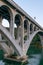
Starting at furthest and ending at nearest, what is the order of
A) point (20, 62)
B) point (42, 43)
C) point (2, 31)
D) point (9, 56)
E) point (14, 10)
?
point (42, 43) < point (9, 56) < point (20, 62) < point (14, 10) < point (2, 31)

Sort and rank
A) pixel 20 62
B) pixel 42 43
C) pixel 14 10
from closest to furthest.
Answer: pixel 14 10 → pixel 20 62 → pixel 42 43

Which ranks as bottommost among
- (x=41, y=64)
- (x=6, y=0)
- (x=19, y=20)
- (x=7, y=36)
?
(x=41, y=64)

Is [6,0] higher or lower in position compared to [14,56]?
higher

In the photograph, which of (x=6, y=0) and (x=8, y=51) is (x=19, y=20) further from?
(x=6, y=0)

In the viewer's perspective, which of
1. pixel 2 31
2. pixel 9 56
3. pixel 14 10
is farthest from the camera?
pixel 9 56

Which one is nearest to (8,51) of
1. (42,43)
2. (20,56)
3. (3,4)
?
(20,56)

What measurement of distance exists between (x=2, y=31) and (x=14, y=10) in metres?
5.12

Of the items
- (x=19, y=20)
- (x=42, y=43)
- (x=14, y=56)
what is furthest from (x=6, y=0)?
(x=42, y=43)

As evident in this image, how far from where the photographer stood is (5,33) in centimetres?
2058

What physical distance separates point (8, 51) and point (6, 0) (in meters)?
10.3

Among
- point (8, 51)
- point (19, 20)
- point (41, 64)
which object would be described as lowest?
point (41, 64)

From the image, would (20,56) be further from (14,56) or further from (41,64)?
(41,64)

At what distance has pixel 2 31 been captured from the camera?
20.1 metres

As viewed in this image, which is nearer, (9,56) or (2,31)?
(2,31)
